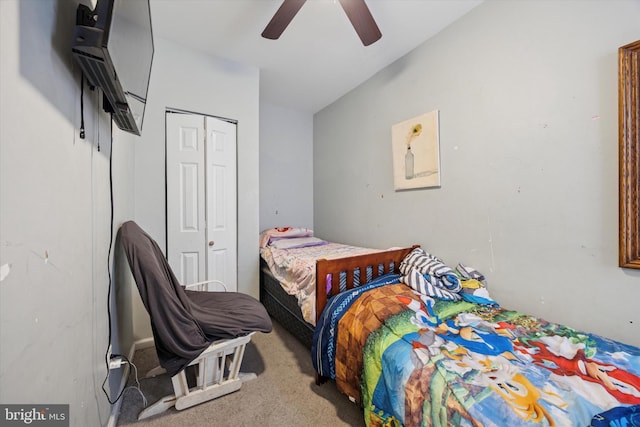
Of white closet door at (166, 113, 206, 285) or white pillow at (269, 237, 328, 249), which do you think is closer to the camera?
white closet door at (166, 113, 206, 285)

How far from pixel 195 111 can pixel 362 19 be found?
1.70m

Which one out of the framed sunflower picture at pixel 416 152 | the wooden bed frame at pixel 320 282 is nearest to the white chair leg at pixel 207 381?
the wooden bed frame at pixel 320 282

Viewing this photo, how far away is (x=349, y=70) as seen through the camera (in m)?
2.65

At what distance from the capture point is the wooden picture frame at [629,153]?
3.84ft

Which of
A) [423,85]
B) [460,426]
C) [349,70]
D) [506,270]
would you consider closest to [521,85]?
[423,85]

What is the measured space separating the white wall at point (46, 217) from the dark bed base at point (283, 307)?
1.29 metres

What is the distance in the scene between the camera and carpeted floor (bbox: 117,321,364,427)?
4.36 feet

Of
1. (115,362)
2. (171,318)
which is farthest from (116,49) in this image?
(115,362)

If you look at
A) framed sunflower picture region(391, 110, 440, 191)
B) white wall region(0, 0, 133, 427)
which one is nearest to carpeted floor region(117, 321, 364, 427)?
white wall region(0, 0, 133, 427)

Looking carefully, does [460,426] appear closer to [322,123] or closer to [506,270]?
[506,270]

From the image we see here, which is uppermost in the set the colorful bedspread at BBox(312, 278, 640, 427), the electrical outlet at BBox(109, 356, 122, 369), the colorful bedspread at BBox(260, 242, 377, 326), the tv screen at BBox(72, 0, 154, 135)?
the tv screen at BBox(72, 0, 154, 135)

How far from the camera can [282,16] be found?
160 centimetres

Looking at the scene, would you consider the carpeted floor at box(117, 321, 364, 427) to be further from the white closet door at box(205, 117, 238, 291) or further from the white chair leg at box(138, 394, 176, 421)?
the white closet door at box(205, 117, 238, 291)

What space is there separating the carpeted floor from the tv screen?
1.64 metres
